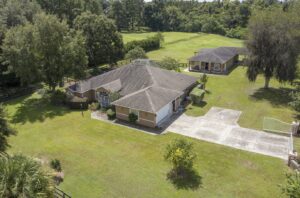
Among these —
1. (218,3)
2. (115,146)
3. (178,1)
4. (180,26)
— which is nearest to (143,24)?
(180,26)

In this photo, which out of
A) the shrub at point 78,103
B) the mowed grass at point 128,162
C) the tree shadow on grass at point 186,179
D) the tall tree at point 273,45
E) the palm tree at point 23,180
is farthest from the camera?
the tall tree at point 273,45

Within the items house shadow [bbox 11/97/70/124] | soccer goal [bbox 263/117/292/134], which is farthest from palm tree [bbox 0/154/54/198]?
soccer goal [bbox 263/117/292/134]

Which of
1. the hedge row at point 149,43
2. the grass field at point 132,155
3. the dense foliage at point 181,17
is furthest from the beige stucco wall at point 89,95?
the dense foliage at point 181,17

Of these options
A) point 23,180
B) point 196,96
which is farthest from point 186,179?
point 196,96

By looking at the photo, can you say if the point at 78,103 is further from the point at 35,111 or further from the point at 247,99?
the point at 247,99

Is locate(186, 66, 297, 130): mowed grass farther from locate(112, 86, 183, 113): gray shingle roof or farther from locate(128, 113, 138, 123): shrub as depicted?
locate(128, 113, 138, 123): shrub

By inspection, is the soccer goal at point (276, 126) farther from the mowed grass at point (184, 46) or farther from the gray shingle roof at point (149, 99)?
the mowed grass at point (184, 46)

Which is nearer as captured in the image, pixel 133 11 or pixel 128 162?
pixel 128 162
